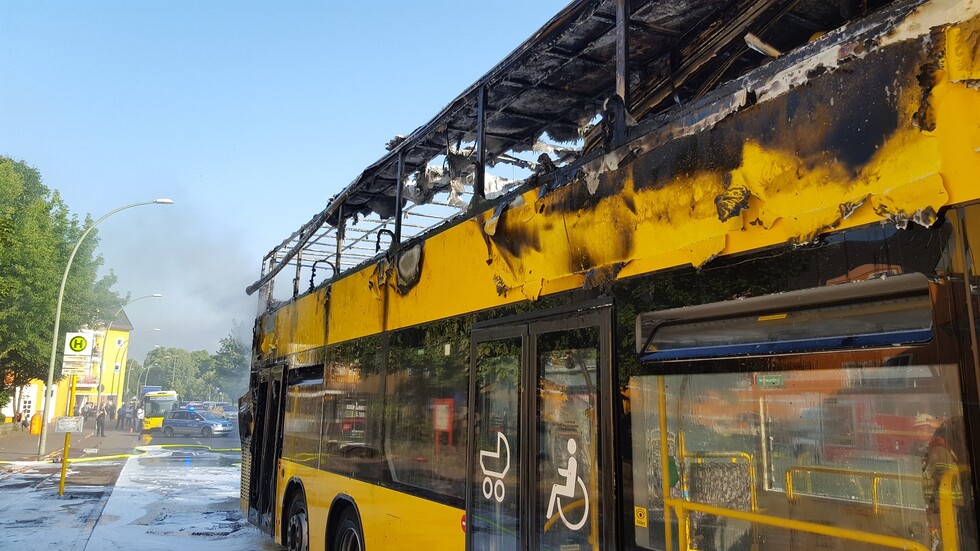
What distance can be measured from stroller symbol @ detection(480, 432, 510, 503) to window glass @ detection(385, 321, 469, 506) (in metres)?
0.30

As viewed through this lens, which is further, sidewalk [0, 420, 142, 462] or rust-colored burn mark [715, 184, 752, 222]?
sidewalk [0, 420, 142, 462]

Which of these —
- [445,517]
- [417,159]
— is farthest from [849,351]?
[417,159]

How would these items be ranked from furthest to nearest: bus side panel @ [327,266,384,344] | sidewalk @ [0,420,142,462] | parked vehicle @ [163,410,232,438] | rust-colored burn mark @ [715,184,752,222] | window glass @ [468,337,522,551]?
parked vehicle @ [163,410,232,438] → sidewalk @ [0,420,142,462] → bus side panel @ [327,266,384,344] → window glass @ [468,337,522,551] → rust-colored burn mark @ [715,184,752,222]

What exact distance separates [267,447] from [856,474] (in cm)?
849

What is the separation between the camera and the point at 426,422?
4812mm

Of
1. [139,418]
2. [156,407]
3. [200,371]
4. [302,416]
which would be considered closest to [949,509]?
[302,416]

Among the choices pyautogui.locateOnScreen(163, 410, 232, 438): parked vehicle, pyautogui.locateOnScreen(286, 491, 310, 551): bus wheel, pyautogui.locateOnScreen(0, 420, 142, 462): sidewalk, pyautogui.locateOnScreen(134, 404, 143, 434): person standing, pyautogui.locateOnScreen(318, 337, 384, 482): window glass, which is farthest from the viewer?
pyautogui.locateOnScreen(134, 404, 143, 434): person standing

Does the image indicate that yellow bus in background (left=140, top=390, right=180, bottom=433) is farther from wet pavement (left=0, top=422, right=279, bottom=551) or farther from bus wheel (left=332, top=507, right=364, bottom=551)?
bus wheel (left=332, top=507, right=364, bottom=551)

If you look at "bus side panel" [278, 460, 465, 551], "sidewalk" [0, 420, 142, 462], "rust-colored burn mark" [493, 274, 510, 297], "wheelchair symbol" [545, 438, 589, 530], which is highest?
"rust-colored burn mark" [493, 274, 510, 297]

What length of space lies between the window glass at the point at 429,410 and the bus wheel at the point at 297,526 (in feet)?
8.41

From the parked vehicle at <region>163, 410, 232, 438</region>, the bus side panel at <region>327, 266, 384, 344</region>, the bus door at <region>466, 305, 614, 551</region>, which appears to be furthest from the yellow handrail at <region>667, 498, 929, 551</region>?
the parked vehicle at <region>163, 410, 232, 438</region>

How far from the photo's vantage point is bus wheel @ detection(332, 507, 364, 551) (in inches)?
226

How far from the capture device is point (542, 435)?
3502mm

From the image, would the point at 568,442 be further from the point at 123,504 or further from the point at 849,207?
the point at 123,504
